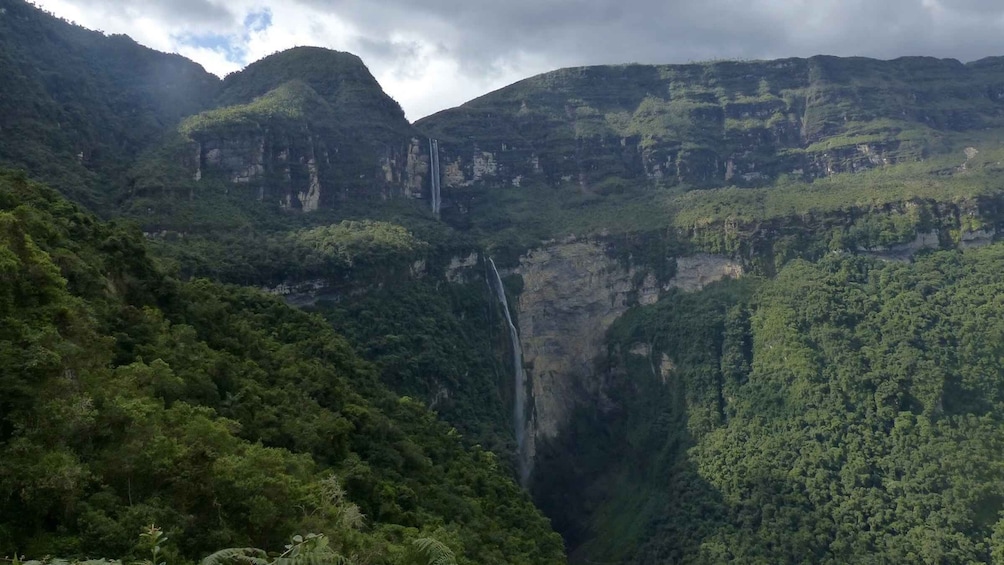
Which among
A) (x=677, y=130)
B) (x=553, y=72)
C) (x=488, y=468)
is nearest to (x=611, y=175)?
(x=677, y=130)

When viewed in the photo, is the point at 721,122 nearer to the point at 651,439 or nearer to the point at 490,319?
the point at 490,319

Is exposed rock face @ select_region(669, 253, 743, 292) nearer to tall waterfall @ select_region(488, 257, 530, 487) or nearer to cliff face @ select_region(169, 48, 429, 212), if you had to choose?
tall waterfall @ select_region(488, 257, 530, 487)

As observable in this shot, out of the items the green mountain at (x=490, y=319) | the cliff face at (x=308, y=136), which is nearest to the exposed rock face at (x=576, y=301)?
the green mountain at (x=490, y=319)

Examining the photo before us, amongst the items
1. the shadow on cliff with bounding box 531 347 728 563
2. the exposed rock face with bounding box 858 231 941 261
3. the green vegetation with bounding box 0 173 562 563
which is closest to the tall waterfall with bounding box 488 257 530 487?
the shadow on cliff with bounding box 531 347 728 563

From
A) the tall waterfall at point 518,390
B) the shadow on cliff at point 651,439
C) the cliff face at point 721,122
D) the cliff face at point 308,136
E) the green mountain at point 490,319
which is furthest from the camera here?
the cliff face at point 721,122

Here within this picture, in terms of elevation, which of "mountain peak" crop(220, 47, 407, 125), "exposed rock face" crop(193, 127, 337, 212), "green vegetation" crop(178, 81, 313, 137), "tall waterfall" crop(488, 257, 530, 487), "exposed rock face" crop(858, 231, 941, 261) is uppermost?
"mountain peak" crop(220, 47, 407, 125)

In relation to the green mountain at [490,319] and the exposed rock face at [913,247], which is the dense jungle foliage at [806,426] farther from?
the exposed rock face at [913,247]

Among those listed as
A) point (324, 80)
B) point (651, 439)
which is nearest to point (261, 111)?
point (324, 80)
